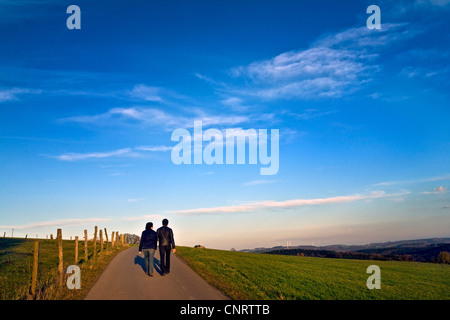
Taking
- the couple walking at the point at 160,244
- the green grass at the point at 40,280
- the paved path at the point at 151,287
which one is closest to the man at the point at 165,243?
the couple walking at the point at 160,244

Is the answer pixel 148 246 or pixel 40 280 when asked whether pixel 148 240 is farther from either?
pixel 40 280

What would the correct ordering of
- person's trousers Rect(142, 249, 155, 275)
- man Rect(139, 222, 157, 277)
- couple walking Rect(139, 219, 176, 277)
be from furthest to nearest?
1. couple walking Rect(139, 219, 176, 277)
2. man Rect(139, 222, 157, 277)
3. person's trousers Rect(142, 249, 155, 275)

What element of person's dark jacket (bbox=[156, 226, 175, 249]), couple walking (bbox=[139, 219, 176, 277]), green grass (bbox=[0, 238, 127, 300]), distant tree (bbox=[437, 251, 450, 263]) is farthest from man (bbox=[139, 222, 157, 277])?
distant tree (bbox=[437, 251, 450, 263])

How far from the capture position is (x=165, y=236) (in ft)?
53.5

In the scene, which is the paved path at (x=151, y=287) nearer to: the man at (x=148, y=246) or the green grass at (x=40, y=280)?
the green grass at (x=40, y=280)

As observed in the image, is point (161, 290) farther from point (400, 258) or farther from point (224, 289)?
point (400, 258)

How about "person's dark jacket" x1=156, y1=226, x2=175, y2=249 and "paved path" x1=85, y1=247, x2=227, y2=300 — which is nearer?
"paved path" x1=85, y1=247, x2=227, y2=300

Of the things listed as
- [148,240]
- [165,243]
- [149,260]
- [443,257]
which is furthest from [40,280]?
[443,257]

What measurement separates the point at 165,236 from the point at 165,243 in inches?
14.0

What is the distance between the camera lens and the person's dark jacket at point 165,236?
53.1ft

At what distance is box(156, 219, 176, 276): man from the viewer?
16141 mm

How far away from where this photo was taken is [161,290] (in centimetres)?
1245

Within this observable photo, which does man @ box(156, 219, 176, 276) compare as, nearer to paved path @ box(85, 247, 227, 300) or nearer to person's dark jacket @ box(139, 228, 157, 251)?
person's dark jacket @ box(139, 228, 157, 251)

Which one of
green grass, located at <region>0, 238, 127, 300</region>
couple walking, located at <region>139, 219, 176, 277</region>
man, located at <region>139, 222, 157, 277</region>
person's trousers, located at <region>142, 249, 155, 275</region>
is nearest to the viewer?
green grass, located at <region>0, 238, 127, 300</region>
